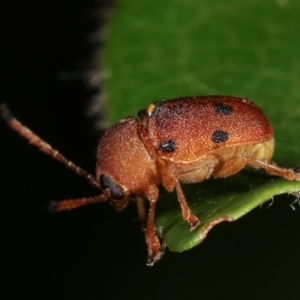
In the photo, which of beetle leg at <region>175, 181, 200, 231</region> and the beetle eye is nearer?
beetle leg at <region>175, 181, 200, 231</region>

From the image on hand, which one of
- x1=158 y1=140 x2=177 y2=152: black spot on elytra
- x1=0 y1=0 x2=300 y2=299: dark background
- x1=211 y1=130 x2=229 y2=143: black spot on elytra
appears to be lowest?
x1=0 y1=0 x2=300 y2=299: dark background

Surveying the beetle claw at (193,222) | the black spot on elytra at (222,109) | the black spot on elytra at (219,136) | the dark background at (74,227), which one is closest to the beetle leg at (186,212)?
the beetle claw at (193,222)

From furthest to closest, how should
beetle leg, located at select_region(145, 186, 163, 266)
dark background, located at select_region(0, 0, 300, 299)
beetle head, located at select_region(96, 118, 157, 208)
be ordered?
dark background, located at select_region(0, 0, 300, 299), beetle head, located at select_region(96, 118, 157, 208), beetle leg, located at select_region(145, 186, 163, 266)

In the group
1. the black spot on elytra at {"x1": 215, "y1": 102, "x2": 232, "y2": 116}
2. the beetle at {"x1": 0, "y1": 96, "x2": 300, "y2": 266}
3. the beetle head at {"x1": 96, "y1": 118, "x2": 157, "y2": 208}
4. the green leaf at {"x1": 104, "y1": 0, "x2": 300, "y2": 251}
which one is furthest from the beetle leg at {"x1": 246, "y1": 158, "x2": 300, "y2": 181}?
the beetle head at {"x1": 96, "y1": 118, "x2": 157, "y2": 208}

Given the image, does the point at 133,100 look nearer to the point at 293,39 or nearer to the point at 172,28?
the point at 172,28

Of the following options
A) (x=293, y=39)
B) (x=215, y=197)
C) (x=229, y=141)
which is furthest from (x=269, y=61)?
(x=215, y=197)

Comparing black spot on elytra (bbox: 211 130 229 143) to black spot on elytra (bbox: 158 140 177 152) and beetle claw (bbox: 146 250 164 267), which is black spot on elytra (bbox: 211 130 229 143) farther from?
beetle claw (bbox: 146 250 164 267)
